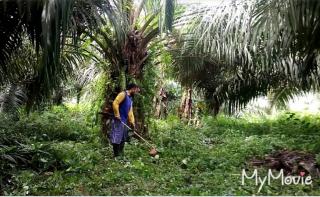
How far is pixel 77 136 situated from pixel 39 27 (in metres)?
4.21

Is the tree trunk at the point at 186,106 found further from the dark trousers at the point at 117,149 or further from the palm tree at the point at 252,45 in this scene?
the dark trousers at the point at 117,149

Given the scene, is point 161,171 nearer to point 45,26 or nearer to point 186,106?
point 45,26

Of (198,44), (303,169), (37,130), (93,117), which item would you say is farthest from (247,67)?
(37,130)

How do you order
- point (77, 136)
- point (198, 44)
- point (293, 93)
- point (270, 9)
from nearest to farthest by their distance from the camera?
1. point (270, 9)
2. point (198, 44)
3. point (77, 136)
4. point (293, 93)

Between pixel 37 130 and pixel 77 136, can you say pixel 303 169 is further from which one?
pixel 37 130

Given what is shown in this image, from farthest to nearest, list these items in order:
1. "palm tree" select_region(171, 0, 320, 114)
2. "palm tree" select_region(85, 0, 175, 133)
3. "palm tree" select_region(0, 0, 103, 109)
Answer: "palm tree" select_region(85, 0, 175, 133) < "palm tree" select_region(171, 0, 320, 114) < "palm tree" select_region(0, 0, 103, 109)

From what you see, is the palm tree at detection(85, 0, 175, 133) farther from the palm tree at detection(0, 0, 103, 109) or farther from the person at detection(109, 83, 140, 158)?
the palm tree at detection(0, 0, 103, 109)

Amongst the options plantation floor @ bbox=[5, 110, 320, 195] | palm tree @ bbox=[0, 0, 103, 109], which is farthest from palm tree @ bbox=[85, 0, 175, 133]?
palm tree @ bbox=[0, 0, 103, 109]

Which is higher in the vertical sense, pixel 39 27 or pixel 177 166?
pixel 39 27

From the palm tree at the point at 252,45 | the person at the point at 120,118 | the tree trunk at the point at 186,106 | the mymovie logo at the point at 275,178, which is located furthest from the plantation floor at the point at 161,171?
the tree trunk at the point at 186,106

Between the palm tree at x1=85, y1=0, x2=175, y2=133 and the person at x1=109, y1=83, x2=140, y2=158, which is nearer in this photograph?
the person at x1=109, y1=83, x2=140, y2=158

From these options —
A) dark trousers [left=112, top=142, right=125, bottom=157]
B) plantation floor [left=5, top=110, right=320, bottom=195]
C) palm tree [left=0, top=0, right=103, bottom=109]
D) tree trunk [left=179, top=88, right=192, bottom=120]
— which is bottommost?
plantation floor [left=5, top=110, right=320, bottom=195]

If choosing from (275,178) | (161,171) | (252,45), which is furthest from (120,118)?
(275,178)

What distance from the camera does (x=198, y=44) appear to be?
732 cm
